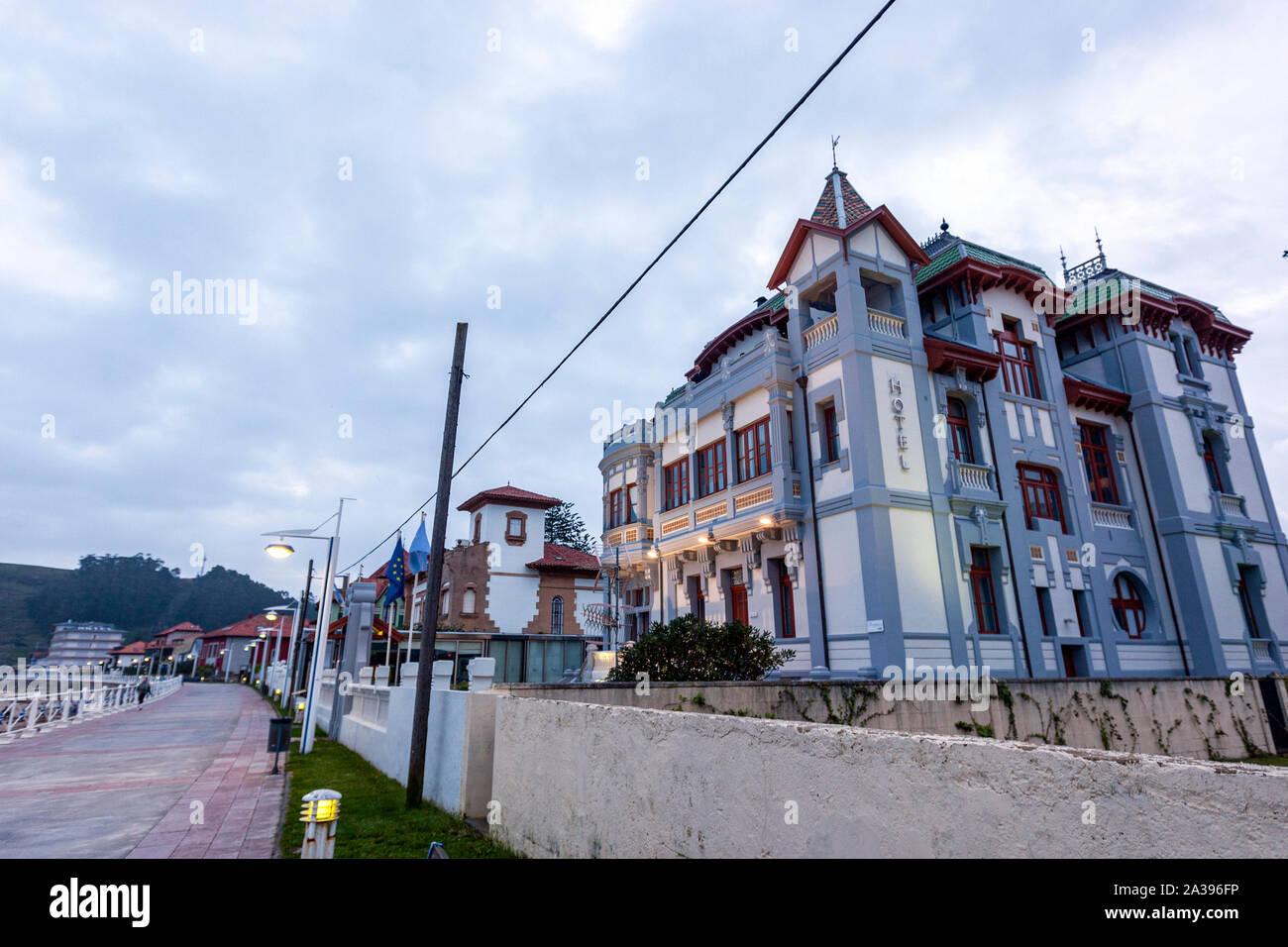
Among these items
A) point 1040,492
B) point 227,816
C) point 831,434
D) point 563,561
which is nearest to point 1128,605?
point 1040,492

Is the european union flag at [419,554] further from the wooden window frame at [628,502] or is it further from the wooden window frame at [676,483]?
the wooden window frame at [676,483]

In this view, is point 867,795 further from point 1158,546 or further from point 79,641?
point 79,641

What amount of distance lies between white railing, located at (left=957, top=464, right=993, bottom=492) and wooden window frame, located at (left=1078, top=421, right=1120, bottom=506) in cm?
589

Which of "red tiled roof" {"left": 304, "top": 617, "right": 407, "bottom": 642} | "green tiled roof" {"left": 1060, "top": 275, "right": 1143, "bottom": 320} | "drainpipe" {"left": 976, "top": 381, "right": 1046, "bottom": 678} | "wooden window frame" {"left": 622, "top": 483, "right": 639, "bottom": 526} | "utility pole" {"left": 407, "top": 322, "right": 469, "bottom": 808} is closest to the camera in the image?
"utility pole" {"left": 407, "top": 322, "right": 469, "bottom": 808}

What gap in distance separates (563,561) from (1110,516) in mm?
28696

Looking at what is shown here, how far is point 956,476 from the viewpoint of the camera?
17.8 m

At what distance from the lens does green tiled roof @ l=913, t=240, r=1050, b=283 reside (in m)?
21.1

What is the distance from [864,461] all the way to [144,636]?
17984cm

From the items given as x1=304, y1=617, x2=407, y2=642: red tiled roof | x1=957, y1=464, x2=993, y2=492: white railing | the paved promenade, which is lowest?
the paved promenade

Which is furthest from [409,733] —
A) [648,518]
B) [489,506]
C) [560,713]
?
[489,506]

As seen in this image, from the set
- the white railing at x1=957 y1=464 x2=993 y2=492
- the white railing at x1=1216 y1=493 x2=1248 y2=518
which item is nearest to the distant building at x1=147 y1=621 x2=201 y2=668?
the white railing at x1=957 y1=464 x2=993 y2=492

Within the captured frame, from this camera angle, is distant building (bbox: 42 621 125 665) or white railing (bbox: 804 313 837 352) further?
distant building (bbox: 42 621 125 665)

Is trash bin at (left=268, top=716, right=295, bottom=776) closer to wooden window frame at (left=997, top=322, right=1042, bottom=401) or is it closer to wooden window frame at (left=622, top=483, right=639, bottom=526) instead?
wooden window frame at (left=622, top=483, right=639, bottom=526)
